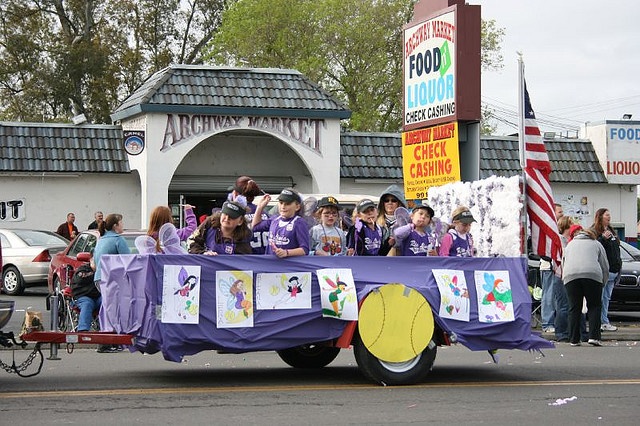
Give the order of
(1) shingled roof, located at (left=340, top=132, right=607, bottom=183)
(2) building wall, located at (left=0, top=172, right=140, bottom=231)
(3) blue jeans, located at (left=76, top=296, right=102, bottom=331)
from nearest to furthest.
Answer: (3) blue jeans, located at (left=76, top=296, right=102, bottom=331)
(2) building wall, located at (left=0, top=172, right=140, bottom=231)
(1) shingled roof, located at (left=340, top=132, right=607, bottom=183)

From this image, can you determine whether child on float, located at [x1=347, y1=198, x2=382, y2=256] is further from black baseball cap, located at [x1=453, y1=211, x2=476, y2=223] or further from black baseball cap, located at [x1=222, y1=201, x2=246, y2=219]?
black baseball cap, located at [x1=222, y1=201, x2=246, y2=219]

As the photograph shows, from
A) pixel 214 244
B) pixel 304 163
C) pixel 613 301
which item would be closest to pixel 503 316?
pixel 214 244

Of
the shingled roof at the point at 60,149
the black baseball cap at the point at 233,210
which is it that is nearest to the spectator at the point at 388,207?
the black baseball cap at the point at 233,210

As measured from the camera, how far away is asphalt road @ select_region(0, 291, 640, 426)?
862cm

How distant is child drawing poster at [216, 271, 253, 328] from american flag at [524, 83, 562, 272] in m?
A: 4.94

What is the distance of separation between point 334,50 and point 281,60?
7.39ft

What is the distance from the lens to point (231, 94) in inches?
1019

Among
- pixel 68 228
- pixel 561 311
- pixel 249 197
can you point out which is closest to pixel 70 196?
pixel 68 228

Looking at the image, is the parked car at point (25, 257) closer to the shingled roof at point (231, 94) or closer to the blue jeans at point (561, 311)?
the shingled roof at point (231, 94)

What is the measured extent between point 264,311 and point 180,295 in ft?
2.73

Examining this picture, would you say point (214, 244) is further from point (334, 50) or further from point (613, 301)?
point (334, 50)

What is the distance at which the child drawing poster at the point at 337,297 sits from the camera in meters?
10.2

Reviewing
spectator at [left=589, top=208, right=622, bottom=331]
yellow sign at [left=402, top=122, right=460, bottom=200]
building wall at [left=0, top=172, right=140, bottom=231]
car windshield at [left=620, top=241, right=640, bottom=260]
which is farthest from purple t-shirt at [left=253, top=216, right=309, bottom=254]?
building wall at [left=0, top=172, right=140, bottom=231]

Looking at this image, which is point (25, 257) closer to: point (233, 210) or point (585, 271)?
point (585, 271)
